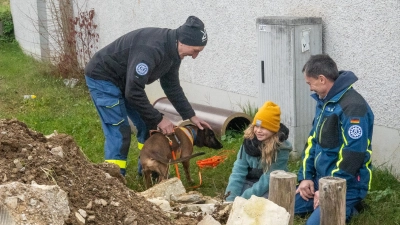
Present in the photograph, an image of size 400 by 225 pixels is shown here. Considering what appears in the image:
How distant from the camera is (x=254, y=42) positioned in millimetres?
8656

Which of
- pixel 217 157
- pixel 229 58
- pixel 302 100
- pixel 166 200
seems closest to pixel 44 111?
pixel 229 58

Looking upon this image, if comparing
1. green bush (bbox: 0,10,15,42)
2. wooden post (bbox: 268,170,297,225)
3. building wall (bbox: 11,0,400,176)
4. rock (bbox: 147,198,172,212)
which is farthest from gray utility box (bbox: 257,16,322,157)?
green bush (bbox: 0,10,15,42)

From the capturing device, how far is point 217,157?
773 centimetres

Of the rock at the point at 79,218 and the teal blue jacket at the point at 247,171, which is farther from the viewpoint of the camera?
the teal blue jacket at the point at 247,171

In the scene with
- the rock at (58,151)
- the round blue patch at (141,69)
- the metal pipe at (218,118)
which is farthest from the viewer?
the metal pipe at (218,118)

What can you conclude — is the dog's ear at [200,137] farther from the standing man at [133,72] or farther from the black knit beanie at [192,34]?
the black knit beanie at [192,34]

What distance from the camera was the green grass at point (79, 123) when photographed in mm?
5943

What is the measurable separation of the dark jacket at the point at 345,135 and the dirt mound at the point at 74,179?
1.51 metres

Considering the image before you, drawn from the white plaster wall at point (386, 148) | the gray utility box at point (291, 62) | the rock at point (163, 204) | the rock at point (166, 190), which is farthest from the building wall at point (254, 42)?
the rock at point (163, 204)

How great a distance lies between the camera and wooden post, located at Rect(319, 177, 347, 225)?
3.93 metres

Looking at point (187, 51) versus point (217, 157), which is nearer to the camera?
point (187, 51)

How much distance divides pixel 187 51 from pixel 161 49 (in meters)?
0.24

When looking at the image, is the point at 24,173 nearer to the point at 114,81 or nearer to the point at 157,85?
the point at 114,81

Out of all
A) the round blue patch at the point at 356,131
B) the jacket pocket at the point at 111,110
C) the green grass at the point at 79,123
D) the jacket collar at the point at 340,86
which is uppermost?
the jacket collar at the point at 340,86
